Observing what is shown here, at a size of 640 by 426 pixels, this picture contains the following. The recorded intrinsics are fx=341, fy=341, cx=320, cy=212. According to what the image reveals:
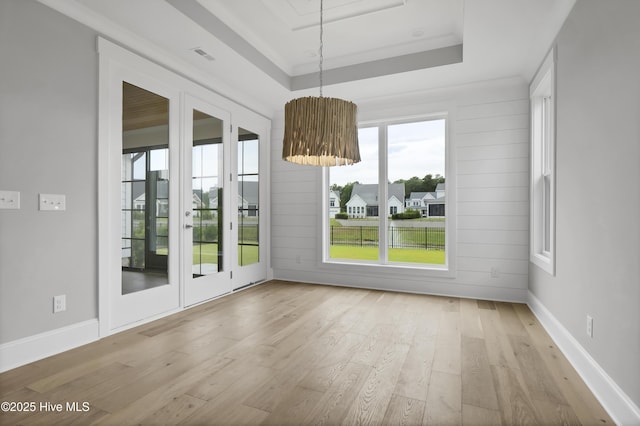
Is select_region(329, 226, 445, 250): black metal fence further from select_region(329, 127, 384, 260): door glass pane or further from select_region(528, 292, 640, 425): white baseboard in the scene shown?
select_region(528, 292, 640, 425): white baseboard

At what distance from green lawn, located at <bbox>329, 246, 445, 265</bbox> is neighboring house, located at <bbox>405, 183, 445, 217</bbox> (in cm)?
53

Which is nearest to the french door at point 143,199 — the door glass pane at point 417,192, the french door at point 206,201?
the french door at point 206,201

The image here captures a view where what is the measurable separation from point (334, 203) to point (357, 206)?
0.38 m

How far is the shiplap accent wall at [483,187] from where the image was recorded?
13.5 ft

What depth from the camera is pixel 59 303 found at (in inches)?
103

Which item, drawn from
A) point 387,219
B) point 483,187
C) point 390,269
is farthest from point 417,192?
point 390,269

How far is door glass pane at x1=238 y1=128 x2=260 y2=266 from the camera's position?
4844mm

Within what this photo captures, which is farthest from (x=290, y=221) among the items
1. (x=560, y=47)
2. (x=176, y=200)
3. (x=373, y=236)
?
(x=560, y=47)

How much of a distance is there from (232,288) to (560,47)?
4374mm

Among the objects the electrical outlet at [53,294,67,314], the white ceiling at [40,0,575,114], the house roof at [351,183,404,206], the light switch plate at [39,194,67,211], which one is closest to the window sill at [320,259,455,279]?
the house roof at [351,183,404,206]

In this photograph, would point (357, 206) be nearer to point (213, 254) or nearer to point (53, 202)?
point (213, 254)

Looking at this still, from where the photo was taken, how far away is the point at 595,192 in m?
2.15

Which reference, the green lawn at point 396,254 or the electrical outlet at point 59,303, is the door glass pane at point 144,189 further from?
the green lawn at point 396,254

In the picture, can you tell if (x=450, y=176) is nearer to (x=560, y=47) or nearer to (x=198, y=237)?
(x=560, y=47)
